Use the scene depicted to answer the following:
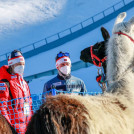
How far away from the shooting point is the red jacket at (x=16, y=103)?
257cm

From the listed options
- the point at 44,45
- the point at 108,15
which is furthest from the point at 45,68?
the point at 108,15

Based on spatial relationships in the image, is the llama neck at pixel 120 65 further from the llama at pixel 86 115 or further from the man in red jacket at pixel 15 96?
the man in red jacket at pixel 15 96

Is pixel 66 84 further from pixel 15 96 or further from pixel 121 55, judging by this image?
pixel 121 55

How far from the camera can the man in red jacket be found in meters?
2.60

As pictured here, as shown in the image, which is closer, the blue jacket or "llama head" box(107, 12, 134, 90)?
"llama head" box(107, 12, 134, 90)

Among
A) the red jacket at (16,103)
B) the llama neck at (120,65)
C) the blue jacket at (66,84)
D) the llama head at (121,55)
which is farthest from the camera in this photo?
the blue jacket at (66,84)

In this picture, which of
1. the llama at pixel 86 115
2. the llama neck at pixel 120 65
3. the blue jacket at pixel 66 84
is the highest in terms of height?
the blue jacket at pixel 66 84

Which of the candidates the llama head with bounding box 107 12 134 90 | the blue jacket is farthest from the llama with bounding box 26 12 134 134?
the blue jacket

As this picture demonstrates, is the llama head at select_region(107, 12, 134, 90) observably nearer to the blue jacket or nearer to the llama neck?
the llama neck

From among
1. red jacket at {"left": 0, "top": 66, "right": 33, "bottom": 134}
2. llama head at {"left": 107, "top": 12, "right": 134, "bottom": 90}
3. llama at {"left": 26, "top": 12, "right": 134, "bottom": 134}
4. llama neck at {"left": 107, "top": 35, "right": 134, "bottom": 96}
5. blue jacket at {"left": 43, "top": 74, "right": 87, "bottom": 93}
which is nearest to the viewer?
llama at {"left": 26, "top": 12, "right": 134, "bottom": 134}

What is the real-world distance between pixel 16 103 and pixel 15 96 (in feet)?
0.65

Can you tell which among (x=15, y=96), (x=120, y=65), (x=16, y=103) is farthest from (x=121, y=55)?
(x=15, y=96)

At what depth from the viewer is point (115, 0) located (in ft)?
49.4

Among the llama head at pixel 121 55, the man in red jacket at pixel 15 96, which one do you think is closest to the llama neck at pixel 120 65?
the llama head at pixel 121 55
